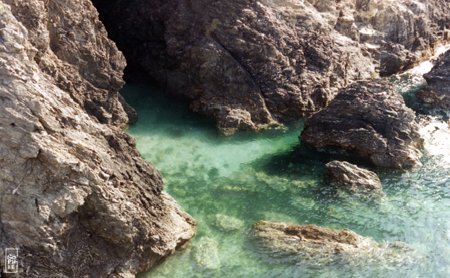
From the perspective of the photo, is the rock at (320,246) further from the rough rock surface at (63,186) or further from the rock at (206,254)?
the rough rock surface at (63,186)

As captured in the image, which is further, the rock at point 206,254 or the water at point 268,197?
the water at point 268,197

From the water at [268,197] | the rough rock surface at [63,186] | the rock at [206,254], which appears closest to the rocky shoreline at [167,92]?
the rough rock surface at [63,186]

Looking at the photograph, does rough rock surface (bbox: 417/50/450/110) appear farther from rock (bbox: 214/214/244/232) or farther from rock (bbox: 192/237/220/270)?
rock (bbox: 192/237/220/270)

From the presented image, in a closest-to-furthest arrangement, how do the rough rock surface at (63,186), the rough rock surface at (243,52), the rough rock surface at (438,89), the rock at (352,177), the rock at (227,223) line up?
1. the rough rock surface at (63,186)
2. the rock at (227,223)
3. the rock at (352,177)
4. the rough rock surface at (243,52)
5. the rough rock surface at (438,89)

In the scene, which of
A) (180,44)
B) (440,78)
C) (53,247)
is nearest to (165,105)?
(180,44)

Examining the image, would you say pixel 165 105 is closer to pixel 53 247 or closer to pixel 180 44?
pixel 180 44

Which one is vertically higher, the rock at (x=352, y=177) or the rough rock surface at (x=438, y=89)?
the rough rock surface at (x=438, y=89)

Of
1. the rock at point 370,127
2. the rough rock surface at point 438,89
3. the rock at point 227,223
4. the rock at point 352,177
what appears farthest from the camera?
the rough rock surface at point 438,89

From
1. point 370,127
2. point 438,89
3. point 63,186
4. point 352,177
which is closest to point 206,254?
point 63,186
